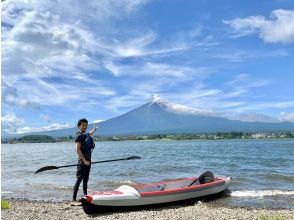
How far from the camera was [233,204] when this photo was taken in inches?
645

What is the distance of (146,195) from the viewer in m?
14.2

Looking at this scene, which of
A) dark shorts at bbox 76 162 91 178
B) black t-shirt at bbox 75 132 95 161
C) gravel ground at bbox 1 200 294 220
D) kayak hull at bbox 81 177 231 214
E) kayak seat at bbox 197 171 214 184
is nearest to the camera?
gravel ground at bbox 1 200 294 220

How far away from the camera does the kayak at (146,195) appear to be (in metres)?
13.2

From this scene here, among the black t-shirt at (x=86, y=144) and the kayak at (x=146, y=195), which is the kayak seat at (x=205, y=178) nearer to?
the kayak at (x=146, y=195)

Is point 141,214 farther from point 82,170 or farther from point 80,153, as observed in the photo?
point 80,153

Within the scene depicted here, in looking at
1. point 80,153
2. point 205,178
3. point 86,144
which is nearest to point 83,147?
point 86,144

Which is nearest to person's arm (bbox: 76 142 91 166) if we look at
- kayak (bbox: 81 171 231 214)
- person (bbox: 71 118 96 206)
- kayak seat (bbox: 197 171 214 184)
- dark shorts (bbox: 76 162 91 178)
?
person (bbox: 71 118 96 206)

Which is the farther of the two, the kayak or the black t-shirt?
the black t-shirt

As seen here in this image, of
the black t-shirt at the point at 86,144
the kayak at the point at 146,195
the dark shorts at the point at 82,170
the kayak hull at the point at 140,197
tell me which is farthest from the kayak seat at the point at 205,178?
the black t-shirt at the point at 86,144

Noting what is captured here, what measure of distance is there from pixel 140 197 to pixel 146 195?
0.86 ft

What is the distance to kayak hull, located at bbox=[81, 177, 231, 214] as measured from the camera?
1312 cm

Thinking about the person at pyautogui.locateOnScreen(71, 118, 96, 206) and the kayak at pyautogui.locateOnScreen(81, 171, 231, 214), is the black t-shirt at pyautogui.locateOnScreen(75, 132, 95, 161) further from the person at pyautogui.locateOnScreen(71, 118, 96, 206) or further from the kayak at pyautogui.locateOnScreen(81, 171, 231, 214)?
the kayak at pyautogui.locateOnScreen(81, 171, 231, 214)

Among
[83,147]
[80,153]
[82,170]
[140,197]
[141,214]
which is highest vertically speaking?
[83,147]

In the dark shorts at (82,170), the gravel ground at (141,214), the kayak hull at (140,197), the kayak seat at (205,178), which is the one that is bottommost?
the gravel ground at (141,214)
